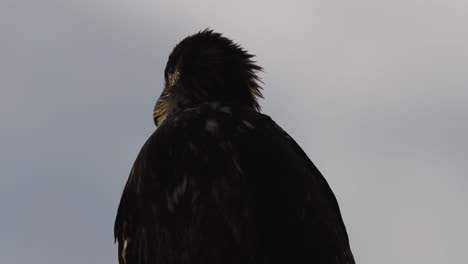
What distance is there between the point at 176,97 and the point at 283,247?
7.27ft

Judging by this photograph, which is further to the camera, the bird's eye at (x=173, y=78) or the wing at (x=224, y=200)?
the bird's eye at (x=173, y=78)

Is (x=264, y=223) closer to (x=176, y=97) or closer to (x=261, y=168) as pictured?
(x=261, y=168)

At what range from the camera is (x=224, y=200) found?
31.5 feet

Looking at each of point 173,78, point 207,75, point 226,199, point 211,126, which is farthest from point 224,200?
point 173,78

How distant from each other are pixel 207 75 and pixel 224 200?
6.28 ft

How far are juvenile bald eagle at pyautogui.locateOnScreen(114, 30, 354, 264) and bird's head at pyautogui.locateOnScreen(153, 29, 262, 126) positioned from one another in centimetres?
82

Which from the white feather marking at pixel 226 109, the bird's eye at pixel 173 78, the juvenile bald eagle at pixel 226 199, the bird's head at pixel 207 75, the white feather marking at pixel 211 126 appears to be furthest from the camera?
the bird's eye at pixel 173 78

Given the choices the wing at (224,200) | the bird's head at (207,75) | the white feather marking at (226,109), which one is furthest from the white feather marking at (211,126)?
the bird's head at (207,75)

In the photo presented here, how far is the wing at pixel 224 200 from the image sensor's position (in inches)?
374

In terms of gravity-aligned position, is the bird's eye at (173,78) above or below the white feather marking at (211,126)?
above

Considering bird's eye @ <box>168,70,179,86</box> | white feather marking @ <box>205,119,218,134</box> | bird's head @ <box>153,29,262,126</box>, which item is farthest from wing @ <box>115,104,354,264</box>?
bird's eye @ <box>168,70,179,86</box>

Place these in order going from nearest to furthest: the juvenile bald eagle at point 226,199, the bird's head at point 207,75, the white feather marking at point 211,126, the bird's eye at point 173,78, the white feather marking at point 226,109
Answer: the juvenile bald eagle at point 226,199 < the white feather marking at point 211,126 < the white feather marking at point 226,109 < the bird's head at point 207,75 < the bird's eye at point 173,78

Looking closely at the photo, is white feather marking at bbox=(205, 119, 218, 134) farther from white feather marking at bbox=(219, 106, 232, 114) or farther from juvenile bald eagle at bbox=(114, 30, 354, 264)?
white feather marking at bbox=(219, 106, 232, 114)

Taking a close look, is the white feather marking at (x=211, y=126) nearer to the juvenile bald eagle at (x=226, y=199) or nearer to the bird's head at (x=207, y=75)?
the juvenile bald eagle at (x=226, y=199)
